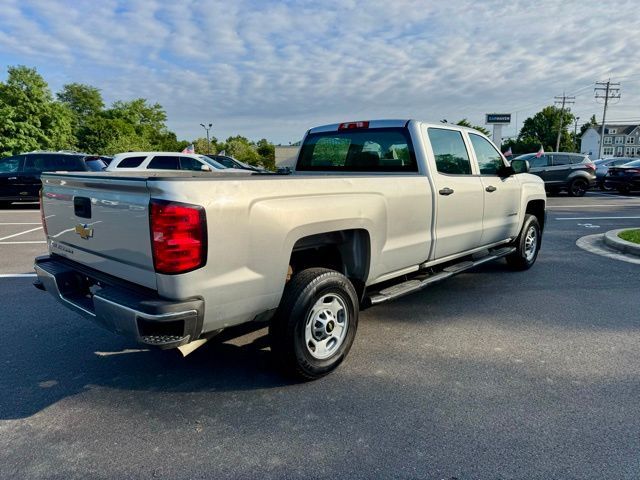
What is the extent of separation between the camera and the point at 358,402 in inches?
114

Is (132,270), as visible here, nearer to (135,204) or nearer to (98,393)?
(135,204)

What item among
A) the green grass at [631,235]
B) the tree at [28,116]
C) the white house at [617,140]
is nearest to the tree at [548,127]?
the white house at [617,140]

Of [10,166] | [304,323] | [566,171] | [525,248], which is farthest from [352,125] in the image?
[566,171]

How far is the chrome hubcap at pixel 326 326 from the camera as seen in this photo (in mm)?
3133

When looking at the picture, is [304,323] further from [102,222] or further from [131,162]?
[131,162]

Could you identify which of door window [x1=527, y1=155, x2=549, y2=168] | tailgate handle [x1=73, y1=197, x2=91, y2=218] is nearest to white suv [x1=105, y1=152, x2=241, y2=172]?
tailgate handle [x1=73, y1=197, x2=91, y2=218]

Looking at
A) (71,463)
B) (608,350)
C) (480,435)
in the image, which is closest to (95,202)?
(71,463)

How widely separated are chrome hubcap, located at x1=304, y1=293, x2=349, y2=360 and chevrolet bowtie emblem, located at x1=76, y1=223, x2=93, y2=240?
1.61m

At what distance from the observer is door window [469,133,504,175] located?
502 cm

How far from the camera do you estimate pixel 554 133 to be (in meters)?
86.8

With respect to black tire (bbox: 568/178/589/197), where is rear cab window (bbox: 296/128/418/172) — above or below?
above

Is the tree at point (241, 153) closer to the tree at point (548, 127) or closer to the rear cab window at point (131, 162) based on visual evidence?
the rear cab window at point (131, 162)

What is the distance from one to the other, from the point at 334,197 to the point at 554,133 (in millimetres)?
98368

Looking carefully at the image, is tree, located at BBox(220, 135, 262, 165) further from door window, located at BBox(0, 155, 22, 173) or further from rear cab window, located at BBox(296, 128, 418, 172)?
rear cab window, located at BBox(296, 128, 418, 172)
